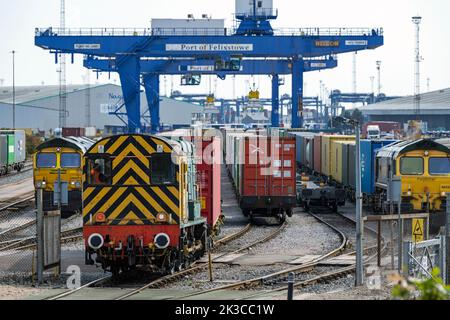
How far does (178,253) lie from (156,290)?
1990 millimetres

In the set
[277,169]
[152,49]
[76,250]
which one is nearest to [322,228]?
[277,169]

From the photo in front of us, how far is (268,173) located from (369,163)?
24.0ft

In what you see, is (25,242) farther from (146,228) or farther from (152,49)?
(152,49)

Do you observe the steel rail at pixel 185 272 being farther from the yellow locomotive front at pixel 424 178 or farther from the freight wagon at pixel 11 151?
the freight wagon at pixel 11 151

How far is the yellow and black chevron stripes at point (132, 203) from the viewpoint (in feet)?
62.3

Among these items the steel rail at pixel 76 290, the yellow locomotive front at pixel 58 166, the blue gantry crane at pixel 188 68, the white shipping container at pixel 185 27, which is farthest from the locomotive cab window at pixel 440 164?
the blue gantry crane at pixel 188 68

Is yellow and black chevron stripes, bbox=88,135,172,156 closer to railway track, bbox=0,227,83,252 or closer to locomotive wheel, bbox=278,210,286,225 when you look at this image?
railway track, bbox=0,227,83,252

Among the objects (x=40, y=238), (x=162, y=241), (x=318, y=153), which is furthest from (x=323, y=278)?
(x=318, y=153)

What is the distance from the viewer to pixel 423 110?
13788 centimetres

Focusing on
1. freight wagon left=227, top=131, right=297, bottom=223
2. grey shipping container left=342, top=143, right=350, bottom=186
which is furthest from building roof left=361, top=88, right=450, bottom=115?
freight wagon left=227, top=131, right=297, bottom=223

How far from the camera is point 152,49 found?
57188mm

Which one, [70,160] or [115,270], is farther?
[70,160]

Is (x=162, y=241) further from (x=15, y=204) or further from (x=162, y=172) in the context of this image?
(x=15, y=204)
